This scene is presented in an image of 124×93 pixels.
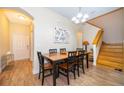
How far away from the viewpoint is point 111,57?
14.8ft

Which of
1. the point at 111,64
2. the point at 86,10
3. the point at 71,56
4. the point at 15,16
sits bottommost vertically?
the point at 111,64

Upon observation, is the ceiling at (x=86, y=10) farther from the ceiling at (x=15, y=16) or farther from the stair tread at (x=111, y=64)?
the stair tread at (x=111, y=64)

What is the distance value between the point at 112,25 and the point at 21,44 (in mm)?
5720

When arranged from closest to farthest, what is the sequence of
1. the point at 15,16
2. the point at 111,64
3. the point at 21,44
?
the point at 111,64, the point at 15,16, the point at 21,44

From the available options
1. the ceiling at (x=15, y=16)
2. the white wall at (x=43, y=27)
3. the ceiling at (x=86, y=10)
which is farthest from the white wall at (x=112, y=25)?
the ceiling at (x=15, y=16)

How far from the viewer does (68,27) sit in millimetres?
5184

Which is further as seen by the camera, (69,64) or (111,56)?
(111,56)

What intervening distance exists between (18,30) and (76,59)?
4745 millimetres

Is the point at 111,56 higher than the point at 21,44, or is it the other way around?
the point at 21,44

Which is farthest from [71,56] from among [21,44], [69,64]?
[21,44]

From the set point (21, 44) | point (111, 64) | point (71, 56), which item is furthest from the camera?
point (21, 44)

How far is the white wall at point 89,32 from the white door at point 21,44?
12.6 feet

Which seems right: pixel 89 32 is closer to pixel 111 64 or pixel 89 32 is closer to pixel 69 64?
pixel 111 64
